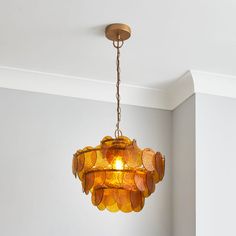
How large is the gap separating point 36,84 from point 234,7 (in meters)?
1.34

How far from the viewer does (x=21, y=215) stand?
304 cm

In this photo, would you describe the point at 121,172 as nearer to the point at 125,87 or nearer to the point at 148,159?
the point at 148,159

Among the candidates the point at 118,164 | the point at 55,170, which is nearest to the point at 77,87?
the point at 55,170

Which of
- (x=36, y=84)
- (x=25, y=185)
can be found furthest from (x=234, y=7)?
(x=25, y=185)

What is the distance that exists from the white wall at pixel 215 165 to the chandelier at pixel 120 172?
856mm

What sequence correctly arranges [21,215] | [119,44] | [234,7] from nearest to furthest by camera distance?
[234,7] < [119,44] < [21,215]

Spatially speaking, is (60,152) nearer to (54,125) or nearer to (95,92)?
(54,125)

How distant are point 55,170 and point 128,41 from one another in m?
0.91

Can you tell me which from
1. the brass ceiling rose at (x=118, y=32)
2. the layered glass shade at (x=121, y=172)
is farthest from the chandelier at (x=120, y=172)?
the brass ceiling rose at (x=118, y=32)

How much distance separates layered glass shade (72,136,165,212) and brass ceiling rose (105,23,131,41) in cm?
62

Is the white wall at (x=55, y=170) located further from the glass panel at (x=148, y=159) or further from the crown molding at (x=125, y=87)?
the glass panel at (x=148, y=159)

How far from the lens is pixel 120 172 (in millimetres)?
2180

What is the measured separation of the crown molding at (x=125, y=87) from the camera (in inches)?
124

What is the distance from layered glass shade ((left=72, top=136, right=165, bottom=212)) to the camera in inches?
A: 85.5
